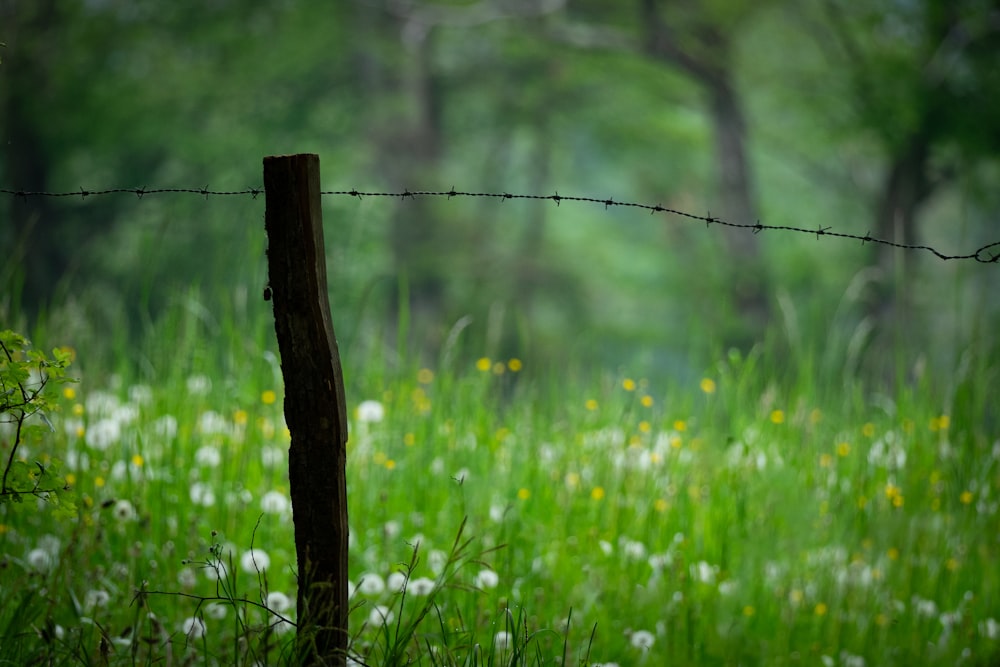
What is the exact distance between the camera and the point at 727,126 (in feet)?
40.2

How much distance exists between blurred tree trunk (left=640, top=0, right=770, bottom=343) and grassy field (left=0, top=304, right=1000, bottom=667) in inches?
287

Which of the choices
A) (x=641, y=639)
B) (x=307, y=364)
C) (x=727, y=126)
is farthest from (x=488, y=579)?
(x=727, y=126)

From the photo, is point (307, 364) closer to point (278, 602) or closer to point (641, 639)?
point (278, 602)

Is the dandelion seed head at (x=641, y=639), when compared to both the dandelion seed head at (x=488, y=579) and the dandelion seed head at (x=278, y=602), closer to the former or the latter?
the dandelion seed head at (x=488, y=579)

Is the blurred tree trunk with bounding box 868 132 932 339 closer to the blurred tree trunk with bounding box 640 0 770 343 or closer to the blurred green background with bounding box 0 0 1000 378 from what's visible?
the blurred green background with bounding box 0 0 1000 378

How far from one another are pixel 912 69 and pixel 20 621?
10.4 metres

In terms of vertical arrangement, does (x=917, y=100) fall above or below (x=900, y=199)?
above

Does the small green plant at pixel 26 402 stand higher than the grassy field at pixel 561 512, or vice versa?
the small green plant at pixel 26 402

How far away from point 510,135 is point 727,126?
3.64 m

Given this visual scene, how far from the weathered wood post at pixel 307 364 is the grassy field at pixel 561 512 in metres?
0.69

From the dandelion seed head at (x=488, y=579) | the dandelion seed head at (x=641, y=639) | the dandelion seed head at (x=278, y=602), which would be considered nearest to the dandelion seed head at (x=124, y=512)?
the dandelion seed head at (x=278, y=602)

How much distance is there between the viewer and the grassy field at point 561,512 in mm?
3078

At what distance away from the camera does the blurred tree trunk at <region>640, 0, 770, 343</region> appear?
11945 millimetres

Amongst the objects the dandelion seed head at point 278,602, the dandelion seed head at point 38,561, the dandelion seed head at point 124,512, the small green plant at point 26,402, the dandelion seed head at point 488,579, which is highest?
the small green plant at point 26,402
